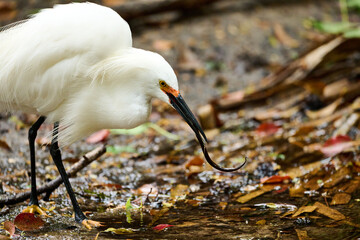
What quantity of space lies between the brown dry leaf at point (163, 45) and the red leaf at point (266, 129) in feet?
8.76

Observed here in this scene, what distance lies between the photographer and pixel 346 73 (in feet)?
20.1

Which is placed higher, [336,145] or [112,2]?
[112,2]

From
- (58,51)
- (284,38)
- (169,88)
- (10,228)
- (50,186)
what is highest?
(58,51)

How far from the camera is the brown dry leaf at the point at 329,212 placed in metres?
3.15

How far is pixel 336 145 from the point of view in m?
4.29

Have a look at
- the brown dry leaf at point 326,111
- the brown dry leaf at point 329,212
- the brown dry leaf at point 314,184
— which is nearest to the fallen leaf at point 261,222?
the brown dry leaf at point 329,212

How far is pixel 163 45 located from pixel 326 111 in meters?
2.97

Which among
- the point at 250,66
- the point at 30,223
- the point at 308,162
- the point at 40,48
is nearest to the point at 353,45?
the point at 250,66

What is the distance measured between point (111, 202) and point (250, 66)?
4.37m

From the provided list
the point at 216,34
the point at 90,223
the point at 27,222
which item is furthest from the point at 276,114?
the point at 27,222

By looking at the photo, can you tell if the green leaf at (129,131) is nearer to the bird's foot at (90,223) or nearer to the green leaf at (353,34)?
the bird's foot at (90,223)

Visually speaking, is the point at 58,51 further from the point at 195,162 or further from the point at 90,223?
the point at 195,162

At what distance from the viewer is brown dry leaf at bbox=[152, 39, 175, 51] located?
7421mm

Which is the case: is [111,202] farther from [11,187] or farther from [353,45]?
[353,45]
